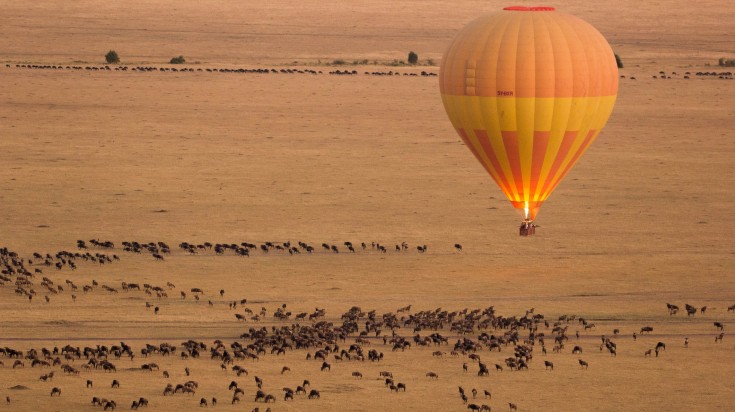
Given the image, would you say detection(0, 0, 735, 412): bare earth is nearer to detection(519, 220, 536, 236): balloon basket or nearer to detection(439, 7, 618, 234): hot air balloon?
detection(519, 220, 536, 236): balloon basket

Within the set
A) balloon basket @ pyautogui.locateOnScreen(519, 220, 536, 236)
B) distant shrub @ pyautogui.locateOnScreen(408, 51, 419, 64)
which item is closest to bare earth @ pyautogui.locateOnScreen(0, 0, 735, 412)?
balloon basket @ pyautogui.locateOnScreen(519, 220, 536, 236)

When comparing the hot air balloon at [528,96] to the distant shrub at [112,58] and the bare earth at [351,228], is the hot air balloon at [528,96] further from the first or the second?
the distant shrub at [112,58]

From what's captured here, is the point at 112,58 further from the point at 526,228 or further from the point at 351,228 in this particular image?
the point at 526,228

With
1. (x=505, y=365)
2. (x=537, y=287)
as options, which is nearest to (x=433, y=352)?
(x=505, y=365)

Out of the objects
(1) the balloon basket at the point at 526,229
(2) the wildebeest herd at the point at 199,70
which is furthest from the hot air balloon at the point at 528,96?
(2) the wildebeest herd at the point at 199,70

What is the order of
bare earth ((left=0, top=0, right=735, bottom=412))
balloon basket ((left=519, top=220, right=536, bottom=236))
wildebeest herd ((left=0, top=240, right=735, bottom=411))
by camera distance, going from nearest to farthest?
1. wildebeest herd ((left=0, top=240, right=735, bottom=411))
2. bare earth ((left=0, top=0, right=735, bottom=412))
3. balloon basket ((left=519, top=220, right=536, bottom=236))

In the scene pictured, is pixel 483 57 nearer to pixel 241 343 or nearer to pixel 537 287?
pixel 537 287
